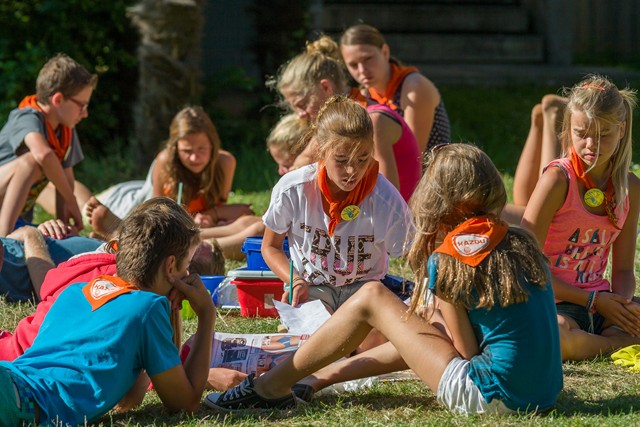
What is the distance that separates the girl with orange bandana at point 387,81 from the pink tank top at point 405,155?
574mm

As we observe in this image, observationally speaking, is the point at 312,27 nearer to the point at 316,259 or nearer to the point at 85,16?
the point at 85,16

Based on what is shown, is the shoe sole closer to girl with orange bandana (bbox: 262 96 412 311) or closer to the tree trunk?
girl with orange bandana (bbox: 262 96 412 311)

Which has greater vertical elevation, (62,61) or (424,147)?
(62,61)

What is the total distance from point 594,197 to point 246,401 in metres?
1.85

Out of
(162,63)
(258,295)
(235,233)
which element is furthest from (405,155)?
(162,63)

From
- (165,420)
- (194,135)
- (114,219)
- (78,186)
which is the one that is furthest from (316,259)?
A: (78,186)

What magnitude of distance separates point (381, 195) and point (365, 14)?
10553mm

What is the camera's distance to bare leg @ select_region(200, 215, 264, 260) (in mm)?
6629

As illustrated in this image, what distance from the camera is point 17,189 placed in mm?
6367

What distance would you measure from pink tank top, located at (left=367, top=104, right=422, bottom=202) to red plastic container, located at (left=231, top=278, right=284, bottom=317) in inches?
45.0

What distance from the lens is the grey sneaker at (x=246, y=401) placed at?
3.84m

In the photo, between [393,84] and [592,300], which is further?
[393,84]

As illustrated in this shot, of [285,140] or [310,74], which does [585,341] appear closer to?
[310,74]

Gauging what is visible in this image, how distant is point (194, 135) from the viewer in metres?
6.77
